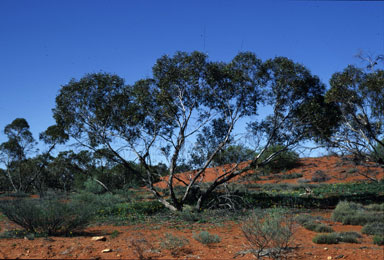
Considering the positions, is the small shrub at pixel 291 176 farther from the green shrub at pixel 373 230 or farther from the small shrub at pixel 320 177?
the green shrub at pixel 373 230

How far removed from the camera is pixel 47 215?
845 cm

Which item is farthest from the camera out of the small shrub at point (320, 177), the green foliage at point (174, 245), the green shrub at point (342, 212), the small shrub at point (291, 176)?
the small shrub at point (291, 176)

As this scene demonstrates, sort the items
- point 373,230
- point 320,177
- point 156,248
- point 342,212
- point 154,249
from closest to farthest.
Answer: point 154,249 → point 156,248 → point 373,230 → point 342,212 → point 320,177

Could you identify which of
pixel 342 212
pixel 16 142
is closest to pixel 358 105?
pixel 342 212

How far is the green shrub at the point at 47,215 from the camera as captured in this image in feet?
28.0

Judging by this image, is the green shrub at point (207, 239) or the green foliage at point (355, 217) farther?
the green foliage at point (355, 217)

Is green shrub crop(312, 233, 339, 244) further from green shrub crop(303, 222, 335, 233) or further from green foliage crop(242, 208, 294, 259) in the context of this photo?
green foliage crop(242, 208, 294, 259)

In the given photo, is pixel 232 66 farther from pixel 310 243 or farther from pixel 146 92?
pixel 310 243

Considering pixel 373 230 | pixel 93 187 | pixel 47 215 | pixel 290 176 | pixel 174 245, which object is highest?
pixel 93 187

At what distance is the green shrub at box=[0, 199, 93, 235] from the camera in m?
8.54

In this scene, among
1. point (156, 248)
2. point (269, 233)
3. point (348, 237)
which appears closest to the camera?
point (269, 233)

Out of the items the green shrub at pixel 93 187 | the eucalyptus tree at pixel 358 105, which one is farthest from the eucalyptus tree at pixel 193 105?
the green shrub at pixel 93 187

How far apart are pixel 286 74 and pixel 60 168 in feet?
81.7

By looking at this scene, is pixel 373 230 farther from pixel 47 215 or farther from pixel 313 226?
pixel 47 215
